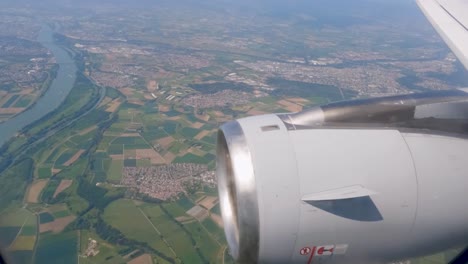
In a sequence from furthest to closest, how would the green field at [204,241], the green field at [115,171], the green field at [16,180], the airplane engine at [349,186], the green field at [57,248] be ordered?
the green field at [115,171] < the green field at [16,180] < the green field at [204,241] < the green field at [57,248] < the airplane engine at [349,186]

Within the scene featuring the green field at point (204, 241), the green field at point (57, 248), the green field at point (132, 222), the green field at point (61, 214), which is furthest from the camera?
the green field at point (61, 214)

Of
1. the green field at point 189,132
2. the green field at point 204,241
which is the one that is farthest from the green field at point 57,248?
the green field at point 189,132

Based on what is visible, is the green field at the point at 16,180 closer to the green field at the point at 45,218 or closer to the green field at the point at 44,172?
the green field at the point at 44,172

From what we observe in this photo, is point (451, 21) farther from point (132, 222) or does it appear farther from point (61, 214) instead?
point (61, 214)

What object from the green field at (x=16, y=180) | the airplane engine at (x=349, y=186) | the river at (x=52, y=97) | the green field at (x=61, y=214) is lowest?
the green field at (x=61, y=214)

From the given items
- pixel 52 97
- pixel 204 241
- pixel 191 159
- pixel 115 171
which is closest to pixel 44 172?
pixel 115 171

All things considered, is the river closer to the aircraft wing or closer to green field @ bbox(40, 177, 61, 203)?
green field @ bbox(40, 177, 61, 203)

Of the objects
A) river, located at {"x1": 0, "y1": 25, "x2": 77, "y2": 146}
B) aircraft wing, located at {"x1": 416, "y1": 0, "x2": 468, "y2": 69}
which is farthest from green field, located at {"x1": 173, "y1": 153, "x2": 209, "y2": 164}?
aircraft wing, located at {"x1": 416, "y1": 0, "x2": 468, "y2": 69}

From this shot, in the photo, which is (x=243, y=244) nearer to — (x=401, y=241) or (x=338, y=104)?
(x=401, y=241)
